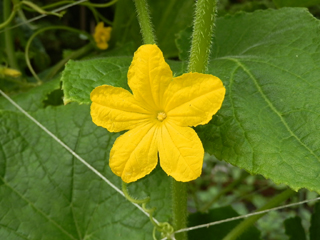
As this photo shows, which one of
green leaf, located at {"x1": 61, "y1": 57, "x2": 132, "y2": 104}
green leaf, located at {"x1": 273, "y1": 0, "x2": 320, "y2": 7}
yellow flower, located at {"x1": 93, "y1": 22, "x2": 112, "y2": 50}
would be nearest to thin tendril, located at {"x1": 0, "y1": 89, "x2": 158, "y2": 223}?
green leaf, located at {"x1": 61, "y1": 57, "x2": 132, "y2": 104}

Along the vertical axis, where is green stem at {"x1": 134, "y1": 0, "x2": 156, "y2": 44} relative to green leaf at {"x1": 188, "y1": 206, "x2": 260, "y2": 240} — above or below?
above

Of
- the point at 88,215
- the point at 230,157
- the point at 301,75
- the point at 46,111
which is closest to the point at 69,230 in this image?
the point at 88,215

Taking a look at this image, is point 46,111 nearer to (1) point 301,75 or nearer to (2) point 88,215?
(2) point 88,215

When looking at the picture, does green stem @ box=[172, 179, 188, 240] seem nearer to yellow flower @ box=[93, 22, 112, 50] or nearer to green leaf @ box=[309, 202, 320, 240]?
green leaf @ box=[309, 202, 320, 240]

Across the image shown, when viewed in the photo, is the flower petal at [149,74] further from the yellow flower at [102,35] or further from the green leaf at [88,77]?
the yellow flower at [102,35]

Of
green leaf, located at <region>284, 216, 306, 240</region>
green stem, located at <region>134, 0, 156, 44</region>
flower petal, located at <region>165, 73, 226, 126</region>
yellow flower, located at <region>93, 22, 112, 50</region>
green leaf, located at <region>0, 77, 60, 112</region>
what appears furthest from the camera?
yellow flower, located at <region>93, 22, 112, 50</region>

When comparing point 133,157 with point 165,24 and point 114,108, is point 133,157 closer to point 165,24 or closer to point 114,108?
point 114,108
